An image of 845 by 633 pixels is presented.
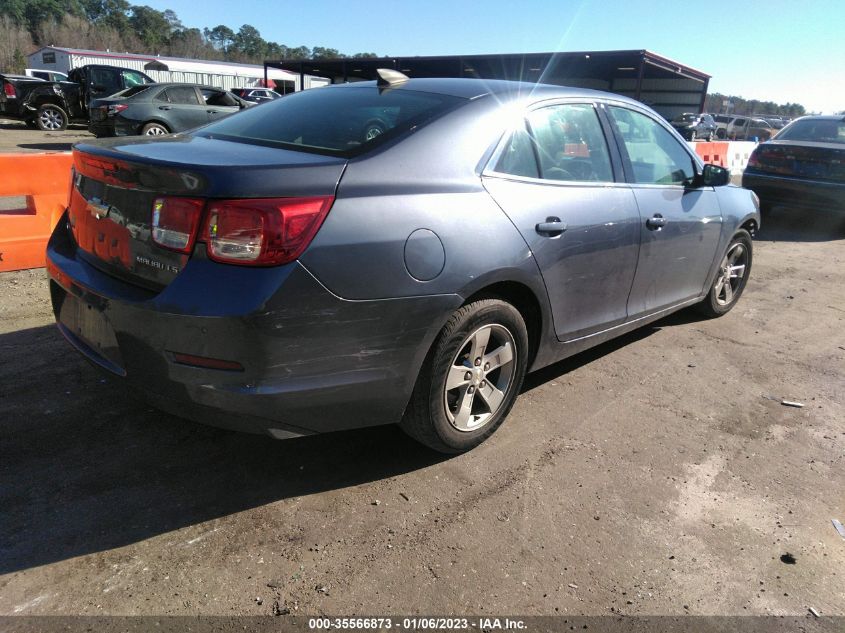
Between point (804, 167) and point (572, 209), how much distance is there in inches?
308

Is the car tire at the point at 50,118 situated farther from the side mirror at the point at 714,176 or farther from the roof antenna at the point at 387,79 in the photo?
the side mirror at the point at 714,176

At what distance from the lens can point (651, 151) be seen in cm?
405

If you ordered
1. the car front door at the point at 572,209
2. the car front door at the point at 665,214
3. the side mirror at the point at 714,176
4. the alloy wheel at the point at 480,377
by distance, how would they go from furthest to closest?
the side mirror at the point at 714,176
the car front door at the point at 665,214
the car front door at the point at 572,209
the alloy wheel at the point at 480,377

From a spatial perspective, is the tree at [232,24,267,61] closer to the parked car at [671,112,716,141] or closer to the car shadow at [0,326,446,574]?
the parked car at [671,112,716,141]

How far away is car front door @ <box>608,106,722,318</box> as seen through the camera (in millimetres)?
3746

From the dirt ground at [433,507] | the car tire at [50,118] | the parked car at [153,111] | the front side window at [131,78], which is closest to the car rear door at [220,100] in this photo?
the parked car at [153,111]

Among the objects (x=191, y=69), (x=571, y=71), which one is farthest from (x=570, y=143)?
(x=191, y=69)

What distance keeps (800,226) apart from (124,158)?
10764 mm

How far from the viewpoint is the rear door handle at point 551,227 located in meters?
2.94

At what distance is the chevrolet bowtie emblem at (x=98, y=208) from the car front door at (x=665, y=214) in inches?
108

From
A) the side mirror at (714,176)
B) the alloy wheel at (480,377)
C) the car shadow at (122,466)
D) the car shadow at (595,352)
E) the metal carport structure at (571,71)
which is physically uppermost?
the metal carport structure at (571,71)

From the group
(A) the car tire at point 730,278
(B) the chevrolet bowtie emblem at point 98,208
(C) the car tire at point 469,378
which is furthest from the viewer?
(A) the car tire at point 730,278

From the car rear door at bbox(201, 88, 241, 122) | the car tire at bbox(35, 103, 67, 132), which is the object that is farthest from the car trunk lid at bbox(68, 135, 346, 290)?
the car tire at bbox(35, 103, 67, 132)

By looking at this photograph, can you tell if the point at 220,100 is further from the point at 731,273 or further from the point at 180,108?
the point at 731,273
